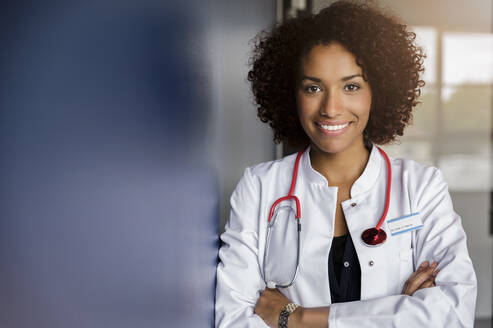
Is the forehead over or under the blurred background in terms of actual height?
over

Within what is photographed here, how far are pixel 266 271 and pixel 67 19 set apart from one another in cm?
89

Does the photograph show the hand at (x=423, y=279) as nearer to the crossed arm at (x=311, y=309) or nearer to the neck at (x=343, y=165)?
the crossed arm at (x=311, y=309)

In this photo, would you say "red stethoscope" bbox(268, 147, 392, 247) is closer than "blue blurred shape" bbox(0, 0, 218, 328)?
No

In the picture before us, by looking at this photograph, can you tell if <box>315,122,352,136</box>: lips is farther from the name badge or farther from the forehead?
the name badge

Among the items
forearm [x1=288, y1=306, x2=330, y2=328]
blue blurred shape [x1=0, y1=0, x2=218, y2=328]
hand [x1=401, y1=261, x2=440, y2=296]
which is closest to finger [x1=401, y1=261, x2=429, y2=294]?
hand [x1=401, y1=261, x2=440, y2=296]

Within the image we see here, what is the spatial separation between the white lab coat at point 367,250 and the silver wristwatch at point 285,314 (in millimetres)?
41

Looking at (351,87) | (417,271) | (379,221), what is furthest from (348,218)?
(351,87)

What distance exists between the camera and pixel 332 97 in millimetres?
1169

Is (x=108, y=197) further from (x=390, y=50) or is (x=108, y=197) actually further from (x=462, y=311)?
(x=390, y=50)

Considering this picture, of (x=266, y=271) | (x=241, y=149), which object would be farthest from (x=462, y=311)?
(x=241, y=149)

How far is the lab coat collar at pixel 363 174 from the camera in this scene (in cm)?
126

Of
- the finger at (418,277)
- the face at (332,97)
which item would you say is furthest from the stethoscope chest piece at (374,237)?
the face at (332,97)

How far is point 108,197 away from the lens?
583 mm

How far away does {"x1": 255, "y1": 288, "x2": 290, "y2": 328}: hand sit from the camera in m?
1.17
